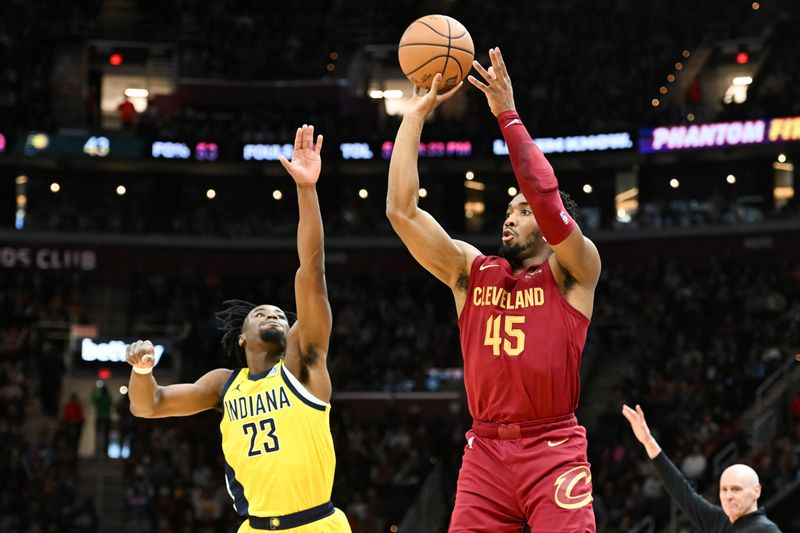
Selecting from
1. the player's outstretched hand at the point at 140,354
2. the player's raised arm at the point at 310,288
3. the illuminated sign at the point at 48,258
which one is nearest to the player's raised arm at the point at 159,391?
the player's outstretched hand at the point at 140,354

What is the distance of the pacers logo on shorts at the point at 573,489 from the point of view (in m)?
5.64

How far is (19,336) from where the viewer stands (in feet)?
92.4

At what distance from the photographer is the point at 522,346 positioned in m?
5.88

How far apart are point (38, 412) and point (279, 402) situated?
76.2 ft

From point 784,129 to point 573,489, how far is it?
82.6 ft

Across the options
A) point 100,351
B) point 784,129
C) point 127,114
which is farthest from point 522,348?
point 127,114

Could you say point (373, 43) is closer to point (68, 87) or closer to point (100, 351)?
point (68, 87)

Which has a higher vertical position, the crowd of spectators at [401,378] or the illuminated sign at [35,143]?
the illuminated sign at [35,143]

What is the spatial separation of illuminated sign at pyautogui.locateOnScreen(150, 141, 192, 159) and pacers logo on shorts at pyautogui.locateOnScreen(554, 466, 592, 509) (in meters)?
28.1

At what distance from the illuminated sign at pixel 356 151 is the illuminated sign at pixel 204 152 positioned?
3.55 meters

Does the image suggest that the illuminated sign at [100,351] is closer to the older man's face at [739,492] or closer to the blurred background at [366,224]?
the blurred background at [366,224]

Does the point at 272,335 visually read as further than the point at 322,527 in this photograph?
Yes

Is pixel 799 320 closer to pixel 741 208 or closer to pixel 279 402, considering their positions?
pixel 741 208

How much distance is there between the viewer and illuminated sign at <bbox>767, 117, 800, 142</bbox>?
28812 mm
